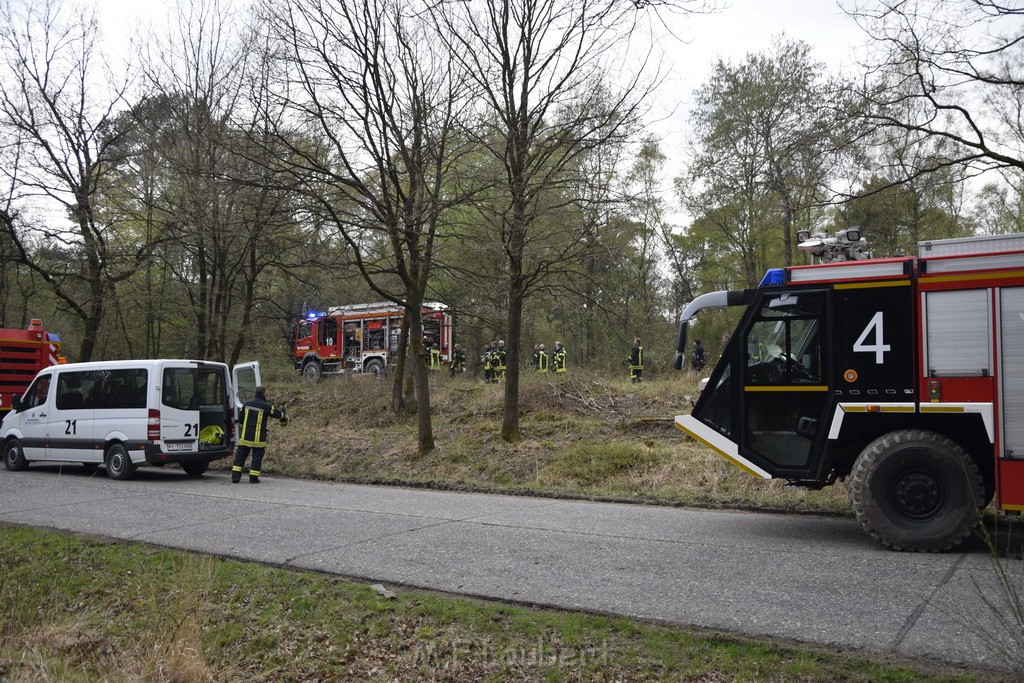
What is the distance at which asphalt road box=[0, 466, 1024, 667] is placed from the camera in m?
5.68

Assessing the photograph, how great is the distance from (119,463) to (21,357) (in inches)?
255

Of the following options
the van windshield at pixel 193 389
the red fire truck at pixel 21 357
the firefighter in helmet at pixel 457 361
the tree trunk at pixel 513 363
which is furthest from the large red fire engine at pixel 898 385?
the firefighter in helmet at pixel 457 361

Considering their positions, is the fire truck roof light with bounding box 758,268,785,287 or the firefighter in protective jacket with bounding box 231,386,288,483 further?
the firefighter in protective jacket with bounding box 231,386,288,483

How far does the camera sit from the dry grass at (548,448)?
41.2 feet

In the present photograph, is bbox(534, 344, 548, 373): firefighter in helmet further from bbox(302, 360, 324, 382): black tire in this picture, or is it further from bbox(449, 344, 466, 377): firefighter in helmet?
bbox(302, 360, 324, 382): black tire

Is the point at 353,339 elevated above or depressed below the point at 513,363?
above

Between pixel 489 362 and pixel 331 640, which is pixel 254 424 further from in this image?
pixel 489 362

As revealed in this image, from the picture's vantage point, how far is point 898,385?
792 cm

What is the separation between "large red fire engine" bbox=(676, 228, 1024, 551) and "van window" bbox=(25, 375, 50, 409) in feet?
A: 46.7

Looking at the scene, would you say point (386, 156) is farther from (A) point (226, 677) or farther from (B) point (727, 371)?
(A) point (226, 677)

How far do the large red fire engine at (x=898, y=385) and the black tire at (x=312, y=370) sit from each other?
2818 centimetres

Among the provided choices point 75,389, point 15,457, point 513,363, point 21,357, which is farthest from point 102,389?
point 513,363

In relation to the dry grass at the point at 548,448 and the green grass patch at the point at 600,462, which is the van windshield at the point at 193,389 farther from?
the green grass patch at the point at 600,462

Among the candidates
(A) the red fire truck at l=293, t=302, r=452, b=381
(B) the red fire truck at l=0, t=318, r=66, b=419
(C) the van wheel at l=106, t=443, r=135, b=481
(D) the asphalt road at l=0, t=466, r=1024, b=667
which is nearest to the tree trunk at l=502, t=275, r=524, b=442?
(D) the asphalt road at l=0, t=466, r=1024, b=667
